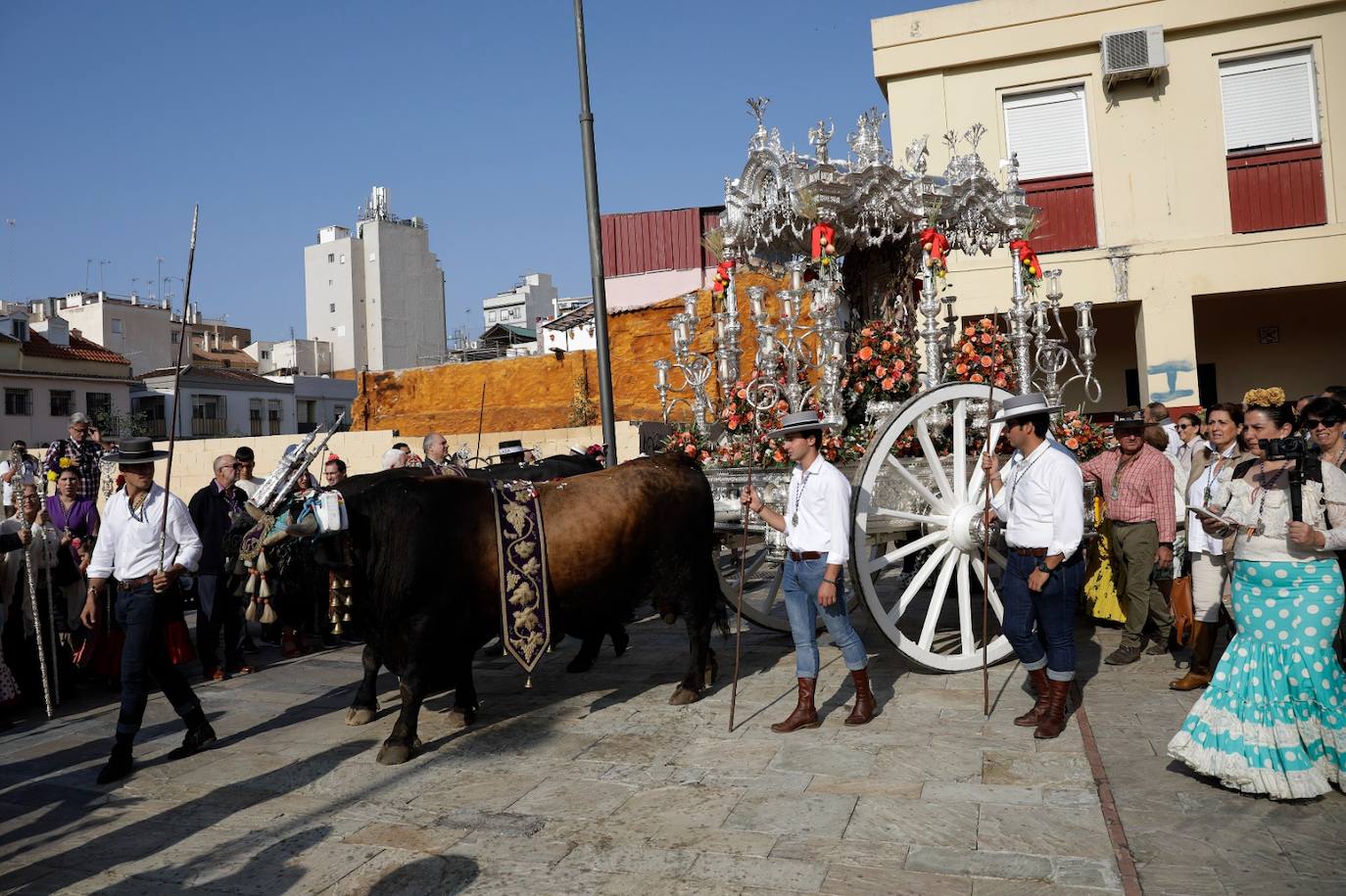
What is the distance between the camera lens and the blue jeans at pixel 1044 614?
4.85 m

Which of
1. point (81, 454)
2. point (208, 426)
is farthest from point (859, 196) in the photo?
point (208, 426)

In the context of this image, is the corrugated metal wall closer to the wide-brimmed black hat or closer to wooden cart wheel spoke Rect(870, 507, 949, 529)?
wooden cart wheel spoke Rect(870, 507, 949, 529)

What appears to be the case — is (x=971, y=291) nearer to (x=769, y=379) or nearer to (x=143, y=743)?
(x=769, y=379)

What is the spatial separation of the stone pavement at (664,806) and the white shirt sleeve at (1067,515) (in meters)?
0.98

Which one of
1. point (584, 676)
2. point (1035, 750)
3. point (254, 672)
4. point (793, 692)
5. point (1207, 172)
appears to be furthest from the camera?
point (1207, 172)

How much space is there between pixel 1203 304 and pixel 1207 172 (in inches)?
80.5

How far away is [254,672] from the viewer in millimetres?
7512

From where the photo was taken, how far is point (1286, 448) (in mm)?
4121

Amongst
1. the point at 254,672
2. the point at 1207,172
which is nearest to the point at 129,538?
the point at 254,672

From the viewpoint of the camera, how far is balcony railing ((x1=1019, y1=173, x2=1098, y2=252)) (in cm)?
1284

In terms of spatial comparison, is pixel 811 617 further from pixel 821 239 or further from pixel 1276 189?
pixel 1276 189

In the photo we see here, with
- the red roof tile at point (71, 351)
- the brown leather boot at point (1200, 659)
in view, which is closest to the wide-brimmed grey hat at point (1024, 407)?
the brown leather boot at point (1200, 659)

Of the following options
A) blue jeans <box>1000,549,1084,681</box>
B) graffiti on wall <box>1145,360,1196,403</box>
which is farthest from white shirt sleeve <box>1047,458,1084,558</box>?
graffiti on wall <box>1145,360,1196,403</box>

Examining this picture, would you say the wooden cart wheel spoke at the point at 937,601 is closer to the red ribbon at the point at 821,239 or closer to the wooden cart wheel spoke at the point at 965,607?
the wooden cart wheel spoke at the point at 965,607
